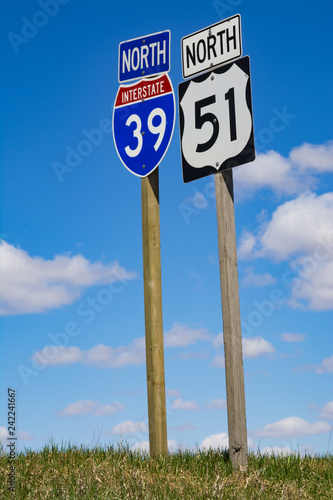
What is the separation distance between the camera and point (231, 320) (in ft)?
20.9

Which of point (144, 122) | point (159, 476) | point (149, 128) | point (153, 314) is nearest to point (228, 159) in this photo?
point (149, 128)

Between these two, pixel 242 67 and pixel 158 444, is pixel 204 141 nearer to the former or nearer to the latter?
pixel 242 67

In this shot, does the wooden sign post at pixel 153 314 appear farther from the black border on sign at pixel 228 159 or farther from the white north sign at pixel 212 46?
the white north sign at pixel 212 46

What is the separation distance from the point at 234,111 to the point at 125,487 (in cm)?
399

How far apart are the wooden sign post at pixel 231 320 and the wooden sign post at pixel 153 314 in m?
0.82

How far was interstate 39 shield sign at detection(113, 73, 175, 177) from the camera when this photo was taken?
7117 millimetres

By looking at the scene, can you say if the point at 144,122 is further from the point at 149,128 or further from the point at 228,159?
the point at 228,159

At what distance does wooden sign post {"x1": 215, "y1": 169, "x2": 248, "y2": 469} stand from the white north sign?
4.30 ft

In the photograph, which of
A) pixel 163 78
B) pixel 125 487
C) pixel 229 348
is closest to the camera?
pixel 125 487

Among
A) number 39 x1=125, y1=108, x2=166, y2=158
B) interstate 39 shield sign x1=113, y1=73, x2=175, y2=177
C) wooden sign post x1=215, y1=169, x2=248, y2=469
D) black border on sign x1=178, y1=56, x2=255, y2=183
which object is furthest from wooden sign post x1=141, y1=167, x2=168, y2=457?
wooden sign post x1=215, y1=169, x2=248, y2=469

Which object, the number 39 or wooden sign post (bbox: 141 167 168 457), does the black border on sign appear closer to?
the number 39

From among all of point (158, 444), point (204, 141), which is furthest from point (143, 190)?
point (158, 444)

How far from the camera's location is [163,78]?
7.25m

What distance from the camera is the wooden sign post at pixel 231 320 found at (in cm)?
624
